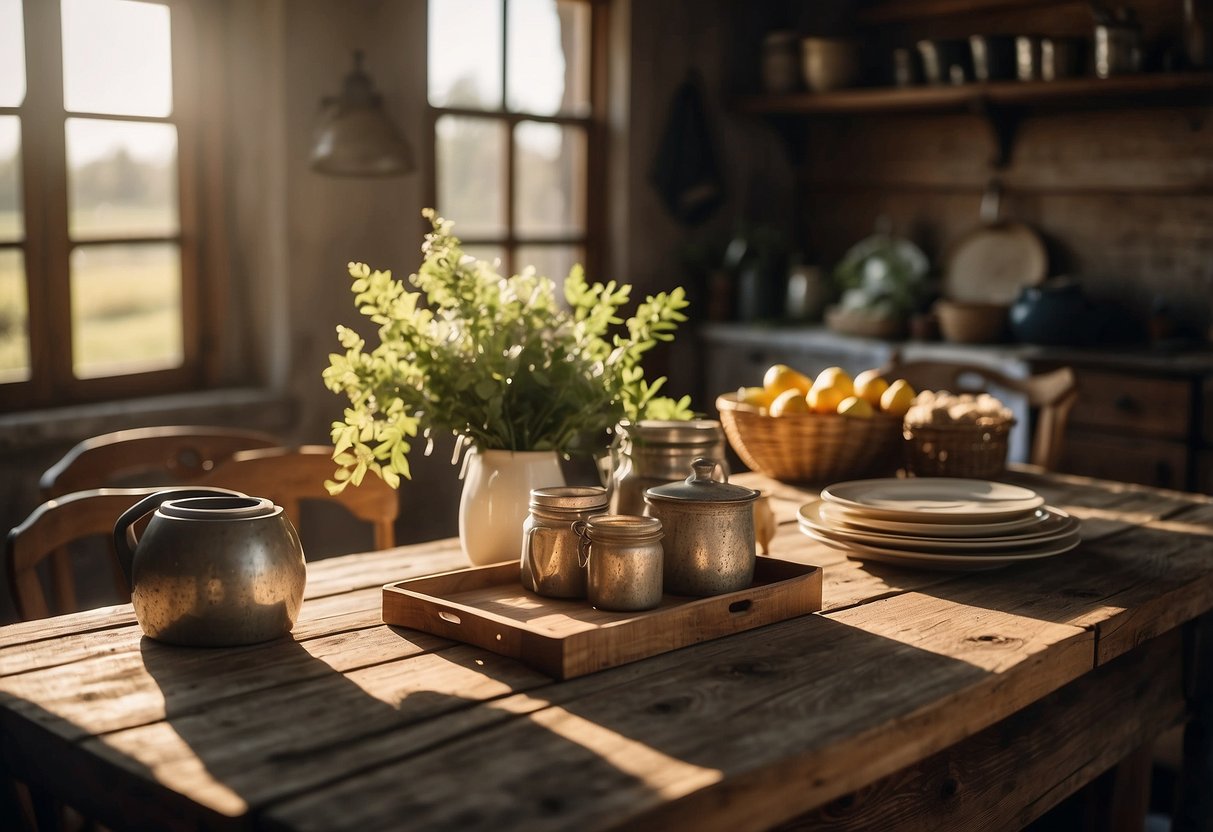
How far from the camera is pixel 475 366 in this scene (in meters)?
1.43

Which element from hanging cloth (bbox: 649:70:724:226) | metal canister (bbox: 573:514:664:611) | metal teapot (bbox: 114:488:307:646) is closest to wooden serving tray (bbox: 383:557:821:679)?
metal canister (bbox: 573:514:664:611)

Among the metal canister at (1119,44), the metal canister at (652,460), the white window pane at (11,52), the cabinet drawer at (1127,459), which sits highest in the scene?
the metal canister at (1119,44)

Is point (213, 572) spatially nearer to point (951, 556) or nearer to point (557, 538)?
point (557, 538)

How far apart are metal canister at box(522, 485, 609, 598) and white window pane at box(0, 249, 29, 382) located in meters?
2.05

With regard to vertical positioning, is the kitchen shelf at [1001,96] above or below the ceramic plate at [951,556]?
above

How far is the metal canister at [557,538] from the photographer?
1.29 meters

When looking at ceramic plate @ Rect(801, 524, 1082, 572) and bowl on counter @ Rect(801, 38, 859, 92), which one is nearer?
ceramic plate @ Rect(801, 524, 1082, 572)

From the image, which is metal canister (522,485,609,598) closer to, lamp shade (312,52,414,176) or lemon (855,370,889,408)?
lemon (855,370,889,408)

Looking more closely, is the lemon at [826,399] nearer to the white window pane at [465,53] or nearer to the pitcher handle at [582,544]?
the pitcher handle at [582,544]

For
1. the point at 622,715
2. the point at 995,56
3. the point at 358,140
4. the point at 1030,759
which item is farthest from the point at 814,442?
the point at 995,56

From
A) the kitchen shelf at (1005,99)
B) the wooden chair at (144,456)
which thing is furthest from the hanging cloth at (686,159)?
the wooden chair at (144,456)

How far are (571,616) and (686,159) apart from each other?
10.4 ft

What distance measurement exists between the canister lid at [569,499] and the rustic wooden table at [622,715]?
17 centimetres

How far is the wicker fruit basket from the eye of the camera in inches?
76.7
